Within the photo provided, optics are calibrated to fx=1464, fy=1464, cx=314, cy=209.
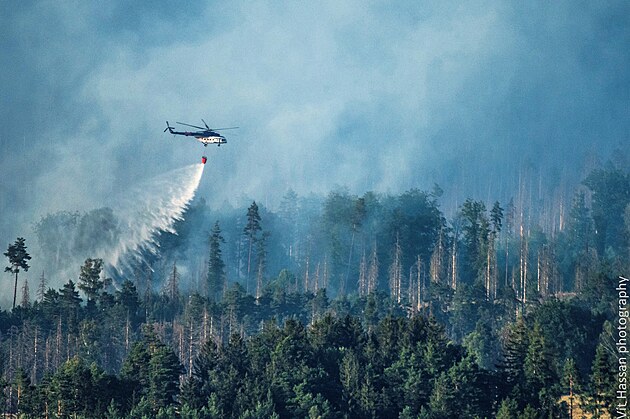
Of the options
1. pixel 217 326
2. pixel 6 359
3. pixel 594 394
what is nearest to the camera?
pixel 594 394

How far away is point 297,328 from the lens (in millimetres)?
148500

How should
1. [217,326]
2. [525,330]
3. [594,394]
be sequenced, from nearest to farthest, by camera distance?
[594,394], [525,330], [217,326]

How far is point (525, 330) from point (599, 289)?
44.0 m

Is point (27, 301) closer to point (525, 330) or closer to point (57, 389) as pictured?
point (57, 389)

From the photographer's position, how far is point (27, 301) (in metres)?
198

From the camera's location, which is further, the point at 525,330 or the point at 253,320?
the point at 253,320

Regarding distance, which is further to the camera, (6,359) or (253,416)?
(6,359)

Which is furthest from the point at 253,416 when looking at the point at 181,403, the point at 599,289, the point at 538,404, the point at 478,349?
the point at 599,289

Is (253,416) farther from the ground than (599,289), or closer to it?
closer to it

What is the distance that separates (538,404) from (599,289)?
5540cm

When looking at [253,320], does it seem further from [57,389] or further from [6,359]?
→ [57,389]

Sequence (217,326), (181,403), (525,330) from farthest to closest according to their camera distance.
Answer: (217,326), (525,330), (181,403)

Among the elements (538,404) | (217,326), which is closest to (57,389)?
(538,404)

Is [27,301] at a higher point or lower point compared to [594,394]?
higher
